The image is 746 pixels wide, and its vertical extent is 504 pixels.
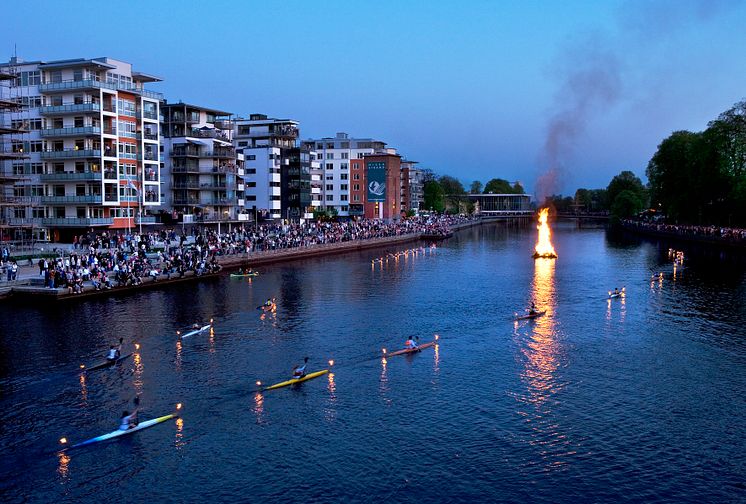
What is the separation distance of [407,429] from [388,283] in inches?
1652

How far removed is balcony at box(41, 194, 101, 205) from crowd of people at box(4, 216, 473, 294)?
3988 millimetres

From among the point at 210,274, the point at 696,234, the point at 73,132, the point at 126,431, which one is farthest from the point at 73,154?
the point at 696,234

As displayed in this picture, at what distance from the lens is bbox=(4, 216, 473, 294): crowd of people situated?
53719mm

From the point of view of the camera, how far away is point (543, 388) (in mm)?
31422

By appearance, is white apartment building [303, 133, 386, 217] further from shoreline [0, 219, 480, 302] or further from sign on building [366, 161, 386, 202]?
shoreline [0, 219, 480, 302]

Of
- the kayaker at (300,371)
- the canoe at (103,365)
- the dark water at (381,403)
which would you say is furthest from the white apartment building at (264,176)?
the kayaker at (300,371)

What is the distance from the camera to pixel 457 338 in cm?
4184

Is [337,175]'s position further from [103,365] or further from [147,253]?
[103,365]

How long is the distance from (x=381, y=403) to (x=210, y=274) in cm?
4245

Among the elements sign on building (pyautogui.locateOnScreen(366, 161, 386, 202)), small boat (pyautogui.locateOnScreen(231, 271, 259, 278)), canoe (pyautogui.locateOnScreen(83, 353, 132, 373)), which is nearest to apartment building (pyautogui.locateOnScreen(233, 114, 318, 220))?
sign on building (pyautogui.locateOnScreen(366, 161, 386, 202))

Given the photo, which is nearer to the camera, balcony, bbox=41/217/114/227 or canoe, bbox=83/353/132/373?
canoe, bbox=83/353/132/373

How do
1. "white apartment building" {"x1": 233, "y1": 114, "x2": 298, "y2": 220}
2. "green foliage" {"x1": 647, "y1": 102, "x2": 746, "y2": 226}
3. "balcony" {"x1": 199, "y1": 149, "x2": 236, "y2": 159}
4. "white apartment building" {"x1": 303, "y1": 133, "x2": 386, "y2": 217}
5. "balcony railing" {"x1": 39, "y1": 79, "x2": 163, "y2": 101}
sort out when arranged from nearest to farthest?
"balcony railing" {"x1": 39, "y1": 79, "x2": 163, "y2": 101}
"balcony" {"x1": 199, "y1": 149, "x2": 236, "y2": 159}
"green foliage" {"x1": 647, "y1": 102, "x2": 746, "y2": 226}
"white apartment building" {"x1": 233, "y1": 114, "x2": 298, "y2": 220}
"white apartment building" {"x1": 303, "y1": 133, "x2": 386, "y2": 217}

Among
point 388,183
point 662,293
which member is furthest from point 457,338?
point 388,183

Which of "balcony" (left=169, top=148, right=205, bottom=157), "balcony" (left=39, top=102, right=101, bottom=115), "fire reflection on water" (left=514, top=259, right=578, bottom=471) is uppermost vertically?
"balcony" (left=39, top=102, right=101, bottom=115)
